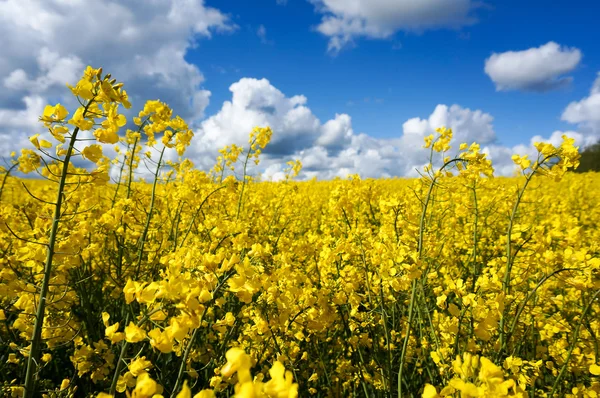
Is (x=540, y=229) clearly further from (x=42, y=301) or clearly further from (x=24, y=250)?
(x=24, y=250)

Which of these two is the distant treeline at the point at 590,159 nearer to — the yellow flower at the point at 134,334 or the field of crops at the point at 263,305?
the field of crops at the point at 263,305

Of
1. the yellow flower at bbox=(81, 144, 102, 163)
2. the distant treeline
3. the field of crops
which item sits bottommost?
the field of crops

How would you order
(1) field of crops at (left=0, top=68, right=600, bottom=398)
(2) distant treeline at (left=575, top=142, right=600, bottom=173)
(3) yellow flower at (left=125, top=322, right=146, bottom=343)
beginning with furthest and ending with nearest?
(2) distant treeline at (left=575, top=142, right=600, bottom=173)
(1) field of crops at (left=0, top=68, right=600, bottom=398)
(3) yellow flower at (left=125, top=322, right=146, bottom=343)

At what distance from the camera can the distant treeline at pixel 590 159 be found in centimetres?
2958

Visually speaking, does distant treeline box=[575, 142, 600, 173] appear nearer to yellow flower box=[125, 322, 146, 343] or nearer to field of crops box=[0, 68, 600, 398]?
field of crops box=[0, 68, 600, 398]

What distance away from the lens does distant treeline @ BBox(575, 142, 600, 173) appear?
97.0 ft

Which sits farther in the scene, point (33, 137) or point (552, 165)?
point (552, 165)

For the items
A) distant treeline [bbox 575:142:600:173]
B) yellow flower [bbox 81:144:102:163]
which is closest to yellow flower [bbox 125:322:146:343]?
yellow flower [bbox 81:144:102:163]

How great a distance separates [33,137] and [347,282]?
1.88 meters

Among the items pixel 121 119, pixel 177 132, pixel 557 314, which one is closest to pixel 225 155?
pixel 177 132

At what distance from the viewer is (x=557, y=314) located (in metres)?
3.08

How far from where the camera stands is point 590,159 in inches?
1218

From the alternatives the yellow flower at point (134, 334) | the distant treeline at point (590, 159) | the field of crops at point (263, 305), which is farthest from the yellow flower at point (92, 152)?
the distant treeline at point (590, 159)

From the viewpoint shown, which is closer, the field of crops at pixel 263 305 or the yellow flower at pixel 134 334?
the yellow flower at pixel 134 334
